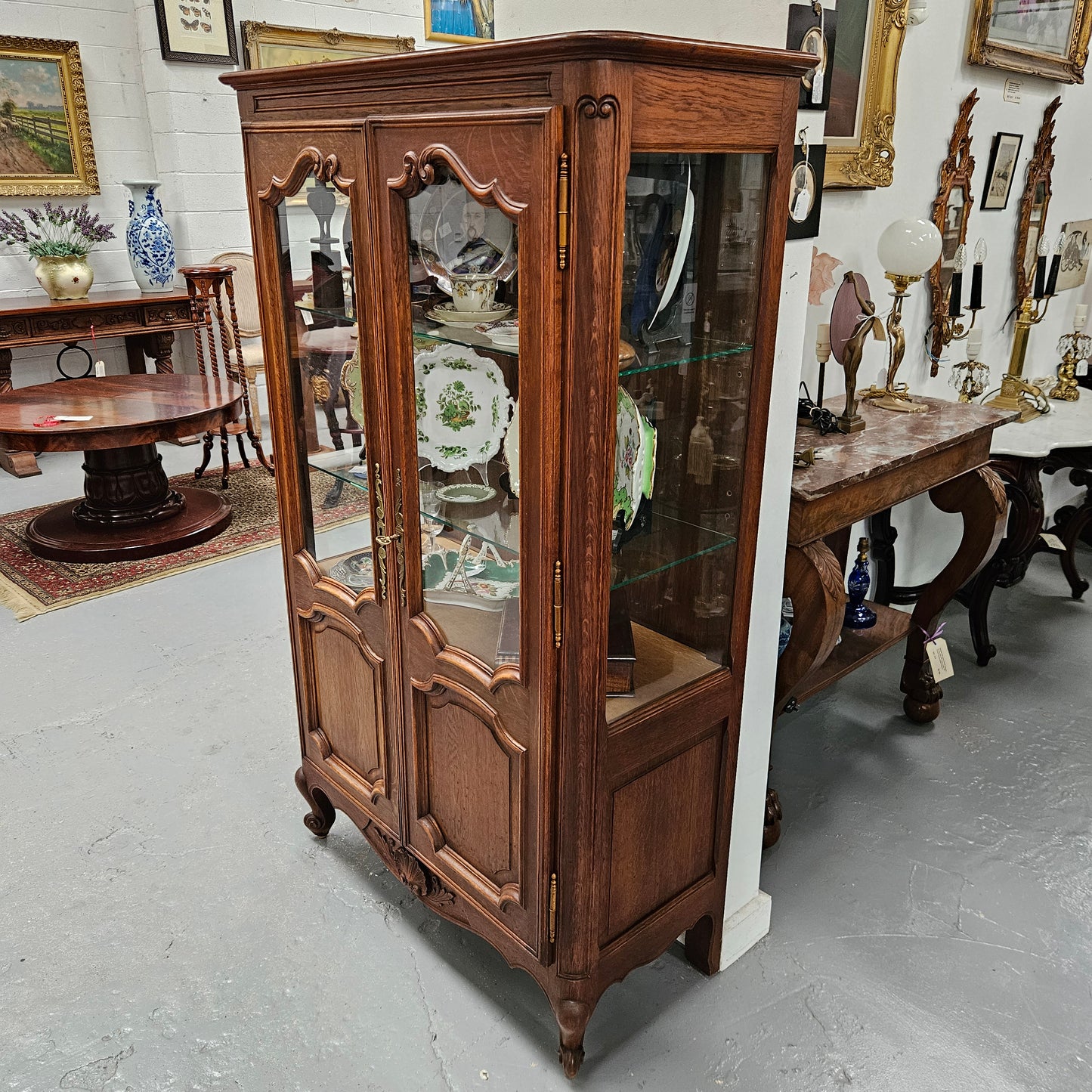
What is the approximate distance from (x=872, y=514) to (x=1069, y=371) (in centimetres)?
206

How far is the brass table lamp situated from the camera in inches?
98.3

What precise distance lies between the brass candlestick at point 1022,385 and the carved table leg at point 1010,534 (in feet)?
0.82

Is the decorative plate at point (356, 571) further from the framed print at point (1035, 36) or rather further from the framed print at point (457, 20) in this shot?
the framed print at point (457, 20)

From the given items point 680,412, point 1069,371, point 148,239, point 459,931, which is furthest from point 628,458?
point 148,239

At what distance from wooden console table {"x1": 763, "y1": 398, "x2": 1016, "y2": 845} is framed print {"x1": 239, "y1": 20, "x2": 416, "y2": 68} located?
14.7 feet

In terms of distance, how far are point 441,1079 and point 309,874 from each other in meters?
0.69

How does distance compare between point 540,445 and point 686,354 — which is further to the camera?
point 686,354

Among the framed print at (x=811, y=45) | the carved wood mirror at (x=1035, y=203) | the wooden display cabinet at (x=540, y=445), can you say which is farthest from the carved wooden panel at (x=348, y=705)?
the carved wood mirror at (x=1035, y=203)

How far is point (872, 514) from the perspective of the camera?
2.40m

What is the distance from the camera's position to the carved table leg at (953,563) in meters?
2.77

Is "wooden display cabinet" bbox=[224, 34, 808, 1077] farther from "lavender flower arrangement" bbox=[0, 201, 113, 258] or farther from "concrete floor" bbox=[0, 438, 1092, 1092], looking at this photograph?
"lavender flower arrangement" bbox=[0, 201, 113, 258]

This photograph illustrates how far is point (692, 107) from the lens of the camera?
1.29 metres

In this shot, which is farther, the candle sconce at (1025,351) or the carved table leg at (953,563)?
the candle sconce at (1025,351)

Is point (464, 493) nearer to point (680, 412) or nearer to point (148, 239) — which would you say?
point (680, 412)
